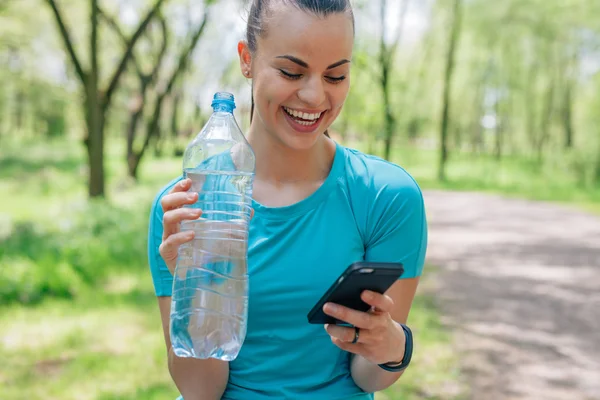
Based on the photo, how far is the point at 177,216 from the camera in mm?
1604

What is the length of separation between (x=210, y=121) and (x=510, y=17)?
27.5 m

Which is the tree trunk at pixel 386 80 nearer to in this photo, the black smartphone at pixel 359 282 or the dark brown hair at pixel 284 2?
the dark brown hair at pixel 284 2

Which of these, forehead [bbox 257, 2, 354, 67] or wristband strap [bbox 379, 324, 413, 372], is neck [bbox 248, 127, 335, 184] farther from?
wristband strap [bbox 379, 324, 413, 372]

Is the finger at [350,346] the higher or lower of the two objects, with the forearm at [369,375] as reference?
higher

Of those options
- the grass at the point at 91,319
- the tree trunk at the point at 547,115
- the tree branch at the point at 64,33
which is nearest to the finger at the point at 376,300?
the grass at the point at 91,319

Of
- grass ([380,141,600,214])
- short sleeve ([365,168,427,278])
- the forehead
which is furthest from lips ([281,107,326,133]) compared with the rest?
grass ([380,141,600,214])

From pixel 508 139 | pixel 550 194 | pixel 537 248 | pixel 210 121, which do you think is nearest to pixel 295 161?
pixel 210 121

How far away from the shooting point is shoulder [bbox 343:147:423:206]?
6.42ft

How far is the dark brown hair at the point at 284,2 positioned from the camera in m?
1.80

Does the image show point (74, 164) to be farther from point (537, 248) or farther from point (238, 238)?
point (238, 238)

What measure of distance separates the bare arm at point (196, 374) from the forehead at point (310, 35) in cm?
84

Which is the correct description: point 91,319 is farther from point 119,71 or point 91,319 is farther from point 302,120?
point 119,71

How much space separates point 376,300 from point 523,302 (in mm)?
6425

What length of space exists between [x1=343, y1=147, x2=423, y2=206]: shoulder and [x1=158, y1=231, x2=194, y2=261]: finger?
605mm
